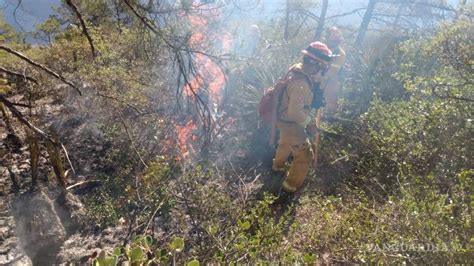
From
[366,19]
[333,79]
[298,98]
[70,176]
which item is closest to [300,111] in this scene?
[298,98]

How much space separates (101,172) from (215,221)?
2.67 metres

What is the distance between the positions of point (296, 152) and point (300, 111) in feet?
1.95

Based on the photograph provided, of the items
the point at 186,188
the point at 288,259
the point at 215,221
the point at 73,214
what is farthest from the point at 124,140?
the point at 288,259

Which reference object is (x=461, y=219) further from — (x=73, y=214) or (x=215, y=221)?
(x=73, y=214)

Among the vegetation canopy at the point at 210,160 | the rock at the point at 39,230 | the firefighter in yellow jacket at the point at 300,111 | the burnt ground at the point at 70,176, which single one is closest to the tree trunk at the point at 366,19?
the vegetation canopy at the point at 210,160

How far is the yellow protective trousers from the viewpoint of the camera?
Answer: 4.62 metres

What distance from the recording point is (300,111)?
437 centimetres

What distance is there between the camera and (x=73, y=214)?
434 centimetres

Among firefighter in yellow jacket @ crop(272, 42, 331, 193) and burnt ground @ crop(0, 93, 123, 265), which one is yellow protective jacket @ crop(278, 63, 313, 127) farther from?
burnt ground @ crop(0, 93, 123, 265)

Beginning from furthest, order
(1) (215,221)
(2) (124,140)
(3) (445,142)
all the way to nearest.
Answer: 1. (2) (124,140)
2. (3) (445,142)
3. (1) (215,221)

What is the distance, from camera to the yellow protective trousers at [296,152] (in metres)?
4.62

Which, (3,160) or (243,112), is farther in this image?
(243,112)

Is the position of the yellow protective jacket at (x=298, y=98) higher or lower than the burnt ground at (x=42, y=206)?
higher

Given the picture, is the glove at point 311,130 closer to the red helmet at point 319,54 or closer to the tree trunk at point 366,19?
the red helmet at point 319,54
